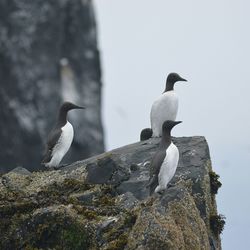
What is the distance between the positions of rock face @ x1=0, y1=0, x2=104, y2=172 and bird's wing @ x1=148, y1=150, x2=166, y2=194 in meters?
42.4

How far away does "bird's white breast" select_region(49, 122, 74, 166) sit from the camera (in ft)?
86.6

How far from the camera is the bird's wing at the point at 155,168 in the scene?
21.2 metres

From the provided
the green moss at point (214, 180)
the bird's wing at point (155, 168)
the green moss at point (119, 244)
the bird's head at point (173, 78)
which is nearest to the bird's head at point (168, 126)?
the bird's wing at point (155, 168)

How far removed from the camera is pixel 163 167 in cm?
2122

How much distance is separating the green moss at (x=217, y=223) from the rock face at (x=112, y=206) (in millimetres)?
46

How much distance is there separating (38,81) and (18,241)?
4883 cm

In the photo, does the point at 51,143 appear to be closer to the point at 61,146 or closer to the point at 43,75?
the point at 61,146

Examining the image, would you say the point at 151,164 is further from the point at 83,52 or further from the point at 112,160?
the point at 83,52

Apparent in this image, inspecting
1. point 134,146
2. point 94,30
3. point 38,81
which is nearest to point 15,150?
point 38,81

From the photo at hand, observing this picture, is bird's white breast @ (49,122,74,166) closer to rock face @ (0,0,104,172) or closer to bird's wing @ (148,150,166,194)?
bird's wing @ (148,150,166,194)

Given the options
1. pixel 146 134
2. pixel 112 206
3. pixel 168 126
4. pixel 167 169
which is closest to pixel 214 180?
pixel 168 126

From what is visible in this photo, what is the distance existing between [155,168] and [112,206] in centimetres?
134

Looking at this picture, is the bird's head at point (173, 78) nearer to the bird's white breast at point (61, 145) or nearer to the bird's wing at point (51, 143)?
the bird's white breast at point (61, 145)

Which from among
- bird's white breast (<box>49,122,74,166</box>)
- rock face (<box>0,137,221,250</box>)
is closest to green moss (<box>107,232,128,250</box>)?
rock face (<box>0,137,221,250</box>)
